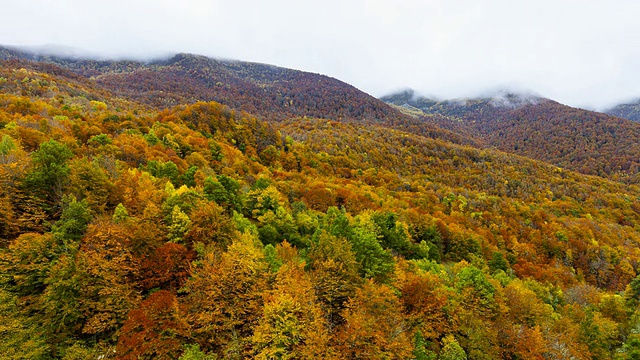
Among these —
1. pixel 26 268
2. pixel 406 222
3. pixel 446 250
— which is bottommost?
pixel 446 250

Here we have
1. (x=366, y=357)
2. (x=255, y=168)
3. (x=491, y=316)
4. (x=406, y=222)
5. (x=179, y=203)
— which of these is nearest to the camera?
(x=366, y=357)

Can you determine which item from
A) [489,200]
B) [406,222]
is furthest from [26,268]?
[489,200]

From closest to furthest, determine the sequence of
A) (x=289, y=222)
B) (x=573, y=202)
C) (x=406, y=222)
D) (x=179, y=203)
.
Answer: (x=179, y=203), (x=289, y=222), (x=406, y=222), (x=573, y=202)

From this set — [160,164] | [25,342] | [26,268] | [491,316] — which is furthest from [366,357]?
[160,164]

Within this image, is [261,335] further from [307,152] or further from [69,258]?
[307,152]

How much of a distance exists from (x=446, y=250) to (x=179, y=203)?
253 feet

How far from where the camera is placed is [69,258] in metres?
30.4

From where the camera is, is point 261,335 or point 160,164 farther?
point 160,164

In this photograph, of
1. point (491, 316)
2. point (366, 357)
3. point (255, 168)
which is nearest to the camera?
point (366, 357)

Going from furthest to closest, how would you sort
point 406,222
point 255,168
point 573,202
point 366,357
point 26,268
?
1. point 573,202
2. point 255,168
3. point 406,222
4. point 366,357
5. point 26,268

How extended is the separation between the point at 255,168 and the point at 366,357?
3442 inches

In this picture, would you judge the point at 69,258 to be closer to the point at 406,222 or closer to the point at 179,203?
the point at 179,203

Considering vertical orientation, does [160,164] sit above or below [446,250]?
above

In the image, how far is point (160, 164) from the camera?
64562 mm
